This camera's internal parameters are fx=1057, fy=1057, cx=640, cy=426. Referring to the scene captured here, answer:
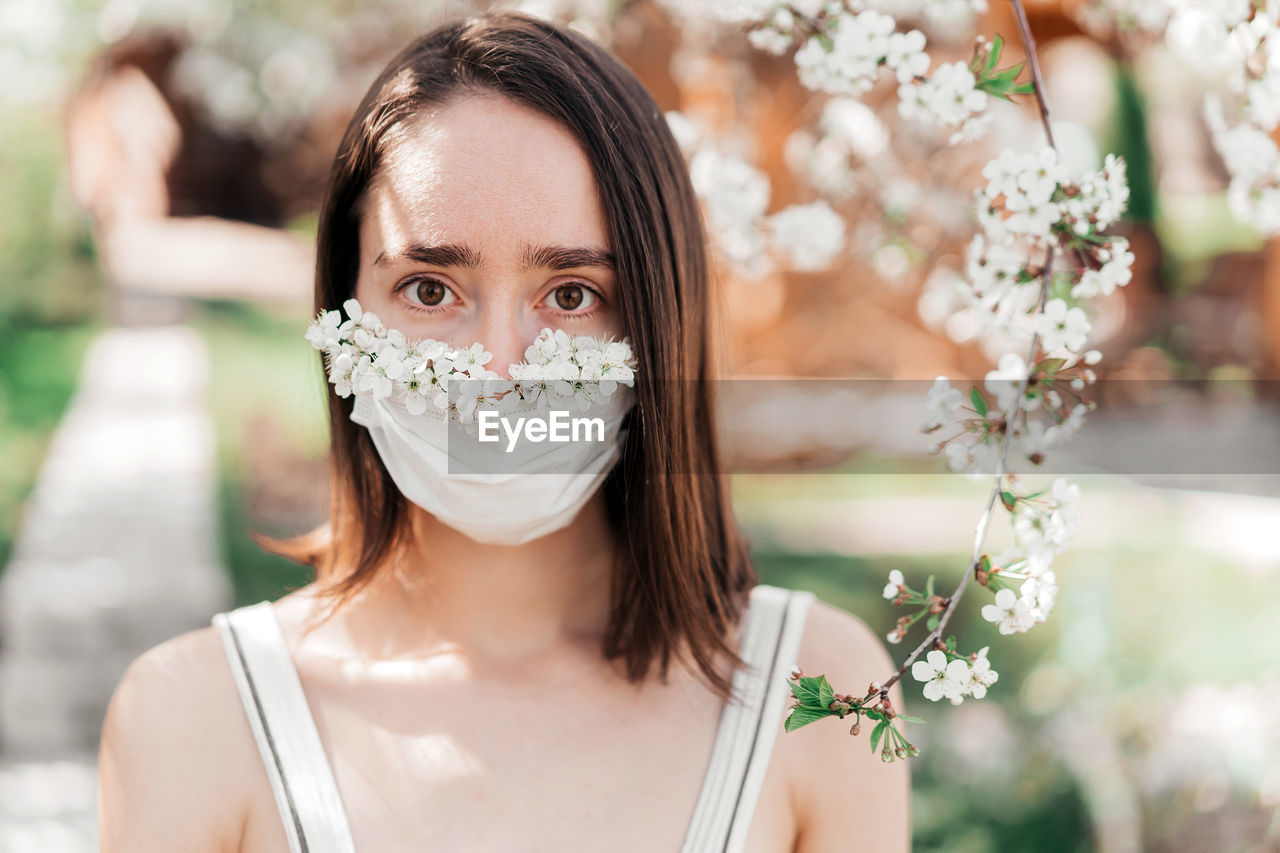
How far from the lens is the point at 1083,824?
3586mm

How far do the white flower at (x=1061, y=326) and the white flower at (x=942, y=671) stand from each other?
17.7 inches

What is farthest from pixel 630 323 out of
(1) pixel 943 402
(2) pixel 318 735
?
(2) pixel 318 735

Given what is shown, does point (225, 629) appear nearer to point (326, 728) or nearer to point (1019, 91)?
point (326, 728)

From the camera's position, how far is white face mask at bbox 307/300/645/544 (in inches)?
53.7

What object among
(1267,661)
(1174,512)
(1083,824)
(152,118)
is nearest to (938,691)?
(1083,824)

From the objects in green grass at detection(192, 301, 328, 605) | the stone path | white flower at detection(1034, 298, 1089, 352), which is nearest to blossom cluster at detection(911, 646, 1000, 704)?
white flower at detection(1034, 298, 1089, 352)

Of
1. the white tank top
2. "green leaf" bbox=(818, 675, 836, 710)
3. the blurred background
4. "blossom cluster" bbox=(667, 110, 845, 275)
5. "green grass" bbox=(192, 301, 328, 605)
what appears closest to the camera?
"green leaf" bbox=(818, 675, 836, 710)

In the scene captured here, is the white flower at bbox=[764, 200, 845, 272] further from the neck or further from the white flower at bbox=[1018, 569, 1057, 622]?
the white flower at bbox=[1018, 569, 1057, 622]

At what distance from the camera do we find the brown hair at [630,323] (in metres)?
1.45

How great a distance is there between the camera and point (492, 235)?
138 centimetres

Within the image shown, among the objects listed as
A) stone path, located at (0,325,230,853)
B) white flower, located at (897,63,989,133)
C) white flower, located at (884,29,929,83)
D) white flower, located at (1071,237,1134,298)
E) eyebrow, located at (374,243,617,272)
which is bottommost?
stone path, located at (0,325,230,853)

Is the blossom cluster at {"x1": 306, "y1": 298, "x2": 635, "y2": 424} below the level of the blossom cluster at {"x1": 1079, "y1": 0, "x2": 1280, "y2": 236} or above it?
below

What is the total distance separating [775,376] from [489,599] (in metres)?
4.90

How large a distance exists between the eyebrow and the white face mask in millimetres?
97
